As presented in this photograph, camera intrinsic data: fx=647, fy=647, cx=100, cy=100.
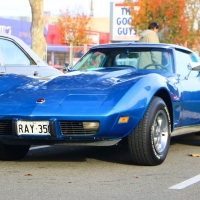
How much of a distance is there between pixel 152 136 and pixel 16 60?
3.13m

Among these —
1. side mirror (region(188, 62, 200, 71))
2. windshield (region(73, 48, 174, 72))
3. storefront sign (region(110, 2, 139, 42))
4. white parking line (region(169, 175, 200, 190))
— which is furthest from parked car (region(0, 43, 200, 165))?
storefront sign (region(110, 2, 139, 42))

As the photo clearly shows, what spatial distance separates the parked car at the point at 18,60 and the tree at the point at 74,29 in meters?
41.6

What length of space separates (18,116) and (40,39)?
1018 cm

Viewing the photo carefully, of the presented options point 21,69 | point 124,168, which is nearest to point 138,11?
point 21,69

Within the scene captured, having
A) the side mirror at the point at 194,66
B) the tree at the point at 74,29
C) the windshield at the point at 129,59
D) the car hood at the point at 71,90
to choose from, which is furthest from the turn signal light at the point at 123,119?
the tree at the point at 74,29

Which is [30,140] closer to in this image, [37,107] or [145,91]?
[37,107]

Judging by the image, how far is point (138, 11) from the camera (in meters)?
37.5

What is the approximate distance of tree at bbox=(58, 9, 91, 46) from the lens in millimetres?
51875

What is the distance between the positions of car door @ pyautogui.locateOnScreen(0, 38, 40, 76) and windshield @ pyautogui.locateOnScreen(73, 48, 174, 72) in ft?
2.82

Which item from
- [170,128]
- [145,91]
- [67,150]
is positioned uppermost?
[145,91]

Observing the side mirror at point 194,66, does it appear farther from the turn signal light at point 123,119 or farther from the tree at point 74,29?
the tree at point 74,29

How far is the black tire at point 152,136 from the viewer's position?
262 inches

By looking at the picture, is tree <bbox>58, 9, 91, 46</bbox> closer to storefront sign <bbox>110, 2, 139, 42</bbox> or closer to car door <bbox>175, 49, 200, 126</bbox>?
storefront sign <bbox>110, 2, 139, 42</bbox>

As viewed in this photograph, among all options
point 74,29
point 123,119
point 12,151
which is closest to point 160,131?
point 123,119
